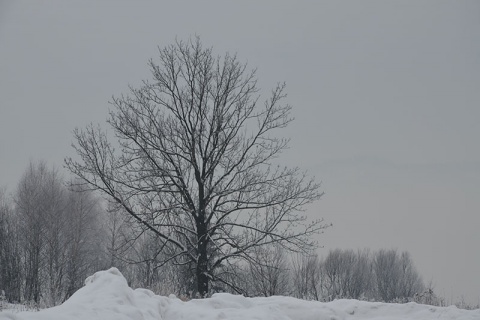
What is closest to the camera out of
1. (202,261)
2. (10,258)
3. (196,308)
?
(196,308)

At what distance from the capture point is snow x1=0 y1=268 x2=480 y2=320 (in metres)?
6.33

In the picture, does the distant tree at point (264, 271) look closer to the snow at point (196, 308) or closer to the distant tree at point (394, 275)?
the snow at point (196, 308)

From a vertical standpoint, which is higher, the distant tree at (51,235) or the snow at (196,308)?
the distant tree at (51,235)

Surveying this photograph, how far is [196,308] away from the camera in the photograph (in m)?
8.16

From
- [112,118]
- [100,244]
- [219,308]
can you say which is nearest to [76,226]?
[100,244]

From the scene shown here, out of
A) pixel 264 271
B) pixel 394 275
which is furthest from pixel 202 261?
pixel 394 275

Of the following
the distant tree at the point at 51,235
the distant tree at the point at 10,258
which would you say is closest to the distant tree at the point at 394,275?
the distant tree at the point at 51,235

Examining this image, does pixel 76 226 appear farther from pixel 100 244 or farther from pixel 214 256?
pixel 214 256

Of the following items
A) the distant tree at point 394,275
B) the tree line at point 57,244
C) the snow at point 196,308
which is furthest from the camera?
the distant tree at point 394,275

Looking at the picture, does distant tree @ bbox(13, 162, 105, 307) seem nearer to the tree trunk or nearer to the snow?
the tree trunk

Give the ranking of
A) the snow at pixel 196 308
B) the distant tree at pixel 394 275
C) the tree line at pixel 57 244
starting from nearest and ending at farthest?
1. the snow at pixel 196 308
2. the tree line at pixel 57 244
3. the distant tree at pixel 394 275

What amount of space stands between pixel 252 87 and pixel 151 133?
14.5ft

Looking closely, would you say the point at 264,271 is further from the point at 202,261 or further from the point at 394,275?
the point at 394,275

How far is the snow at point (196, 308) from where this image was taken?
6.33 metres
